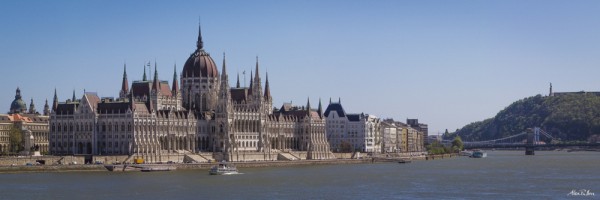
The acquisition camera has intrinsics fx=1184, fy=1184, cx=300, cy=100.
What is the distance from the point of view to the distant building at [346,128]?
182 metres

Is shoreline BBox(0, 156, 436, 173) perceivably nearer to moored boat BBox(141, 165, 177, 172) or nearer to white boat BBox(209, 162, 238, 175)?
moored boat BBox(141, 165, 177, 172)

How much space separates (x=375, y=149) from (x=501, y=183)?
9652 centimetres

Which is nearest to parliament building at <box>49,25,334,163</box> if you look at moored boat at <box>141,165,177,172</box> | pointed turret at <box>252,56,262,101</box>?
pointed turret at <box>252,56,262,101</box>

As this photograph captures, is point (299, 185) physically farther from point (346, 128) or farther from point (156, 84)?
point (346, 128)

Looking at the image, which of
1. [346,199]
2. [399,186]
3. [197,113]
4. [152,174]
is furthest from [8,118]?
[346,199]

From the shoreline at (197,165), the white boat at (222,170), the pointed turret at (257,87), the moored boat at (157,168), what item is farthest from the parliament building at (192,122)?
the white boat at (222,170)

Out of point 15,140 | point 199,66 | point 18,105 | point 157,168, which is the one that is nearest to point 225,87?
point 199,66

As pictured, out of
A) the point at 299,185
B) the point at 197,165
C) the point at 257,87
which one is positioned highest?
the point at 257,87

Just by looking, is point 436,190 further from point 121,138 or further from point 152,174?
point 121,138

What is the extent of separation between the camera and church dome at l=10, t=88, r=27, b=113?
17491 centimetres

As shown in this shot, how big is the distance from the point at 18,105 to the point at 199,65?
36745 mm

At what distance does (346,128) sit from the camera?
183250 mm

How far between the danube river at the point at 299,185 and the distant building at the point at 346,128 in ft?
226

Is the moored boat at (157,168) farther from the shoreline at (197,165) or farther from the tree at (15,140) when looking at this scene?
A: the tree at (15,140)
